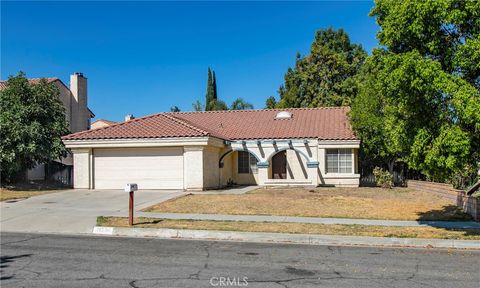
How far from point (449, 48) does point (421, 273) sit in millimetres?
6149

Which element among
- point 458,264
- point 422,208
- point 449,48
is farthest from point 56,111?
point 458,264

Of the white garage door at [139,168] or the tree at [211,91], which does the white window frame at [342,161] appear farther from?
the tree at [211,91]

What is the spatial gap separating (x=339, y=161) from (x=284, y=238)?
54.0 ft

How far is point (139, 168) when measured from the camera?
78.8ft

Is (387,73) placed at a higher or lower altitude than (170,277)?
higher

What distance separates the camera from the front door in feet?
94.8

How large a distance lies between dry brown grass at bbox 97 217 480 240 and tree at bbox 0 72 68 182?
11.9 metres

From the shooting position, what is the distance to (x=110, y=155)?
2436cm

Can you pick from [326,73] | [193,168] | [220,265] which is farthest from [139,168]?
[326,73]

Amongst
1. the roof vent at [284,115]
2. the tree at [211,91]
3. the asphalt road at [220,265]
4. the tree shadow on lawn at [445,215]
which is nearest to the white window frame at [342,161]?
the roof vent at [284,115]

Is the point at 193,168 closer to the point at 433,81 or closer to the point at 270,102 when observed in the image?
the point at 433,81

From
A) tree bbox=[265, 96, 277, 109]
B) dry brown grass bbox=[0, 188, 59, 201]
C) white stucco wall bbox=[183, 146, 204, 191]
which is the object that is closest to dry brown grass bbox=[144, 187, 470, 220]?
white stucco wall bbox=[183, 146, 204, 191]

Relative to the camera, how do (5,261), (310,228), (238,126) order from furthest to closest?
(238,126)
(310,228)
(5,261)

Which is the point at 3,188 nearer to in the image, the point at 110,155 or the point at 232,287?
the point at 110,155
